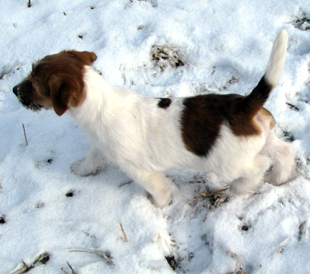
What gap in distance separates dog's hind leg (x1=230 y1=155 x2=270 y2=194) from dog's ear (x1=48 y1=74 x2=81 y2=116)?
61.9 inches

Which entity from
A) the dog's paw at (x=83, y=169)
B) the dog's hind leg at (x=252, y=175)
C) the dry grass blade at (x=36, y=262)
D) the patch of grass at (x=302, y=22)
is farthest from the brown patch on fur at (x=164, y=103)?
the patch of grass at (x=302, y=22)

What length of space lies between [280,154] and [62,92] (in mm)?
2099

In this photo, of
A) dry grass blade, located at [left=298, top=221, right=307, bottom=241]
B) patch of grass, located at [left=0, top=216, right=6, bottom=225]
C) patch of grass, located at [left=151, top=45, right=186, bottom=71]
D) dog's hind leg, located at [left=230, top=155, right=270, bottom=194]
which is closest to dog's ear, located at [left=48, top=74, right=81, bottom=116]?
patch of grass, located at [left=0, top=216, right=6, bottom=225]

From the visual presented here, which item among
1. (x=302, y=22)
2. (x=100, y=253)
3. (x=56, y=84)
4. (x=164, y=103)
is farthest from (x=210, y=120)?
(x=302, y=22)

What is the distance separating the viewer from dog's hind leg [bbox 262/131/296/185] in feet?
8.96

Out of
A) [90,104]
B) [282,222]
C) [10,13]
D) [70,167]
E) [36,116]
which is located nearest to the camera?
[90,104]

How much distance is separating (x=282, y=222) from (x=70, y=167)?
230 centimetres

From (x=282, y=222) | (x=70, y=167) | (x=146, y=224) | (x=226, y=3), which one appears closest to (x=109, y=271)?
(x=146, y=224)

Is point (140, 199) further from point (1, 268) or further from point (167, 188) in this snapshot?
point (1, 268)

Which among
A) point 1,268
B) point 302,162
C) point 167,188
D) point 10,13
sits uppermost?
point 10,13

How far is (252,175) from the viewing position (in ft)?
8.25

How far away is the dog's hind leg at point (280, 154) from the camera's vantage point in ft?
8.96

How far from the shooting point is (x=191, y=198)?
2.93 meters

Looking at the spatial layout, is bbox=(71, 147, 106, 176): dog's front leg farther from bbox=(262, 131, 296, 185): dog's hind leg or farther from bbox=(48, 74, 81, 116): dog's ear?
bbox=(262, 131, 296, 185): dog's hind leg
